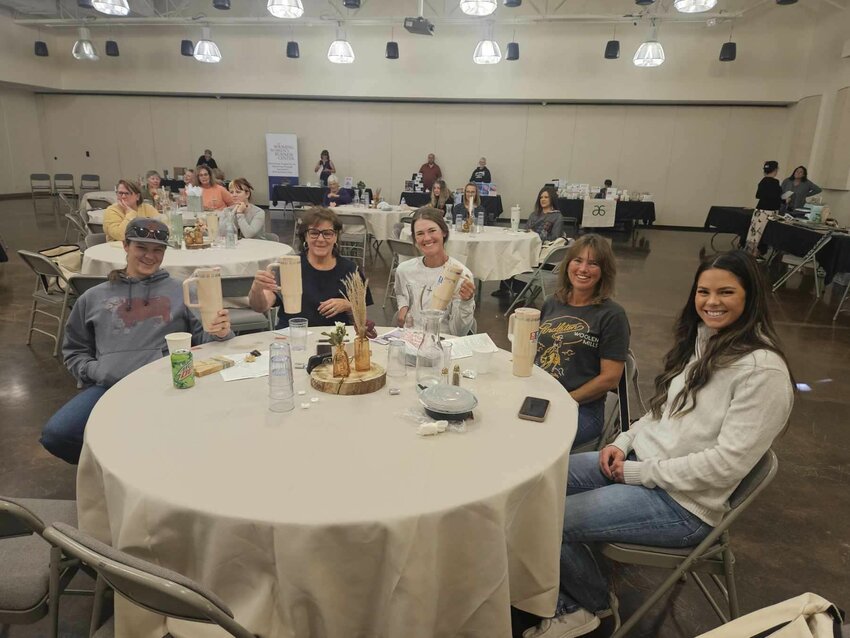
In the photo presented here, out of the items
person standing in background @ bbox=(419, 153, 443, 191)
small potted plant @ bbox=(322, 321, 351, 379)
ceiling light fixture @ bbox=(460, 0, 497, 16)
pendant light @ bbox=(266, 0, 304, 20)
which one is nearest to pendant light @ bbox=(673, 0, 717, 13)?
ceiling light fixture @ bbox=(460, 0, 497, 16)

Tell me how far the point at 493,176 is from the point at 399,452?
1300cm

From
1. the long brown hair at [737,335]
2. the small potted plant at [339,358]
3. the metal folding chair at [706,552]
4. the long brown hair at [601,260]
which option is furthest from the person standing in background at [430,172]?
the metal folding chair at [706,552]

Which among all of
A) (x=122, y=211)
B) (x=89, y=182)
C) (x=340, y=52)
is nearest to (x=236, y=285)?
(x=122, y=211)

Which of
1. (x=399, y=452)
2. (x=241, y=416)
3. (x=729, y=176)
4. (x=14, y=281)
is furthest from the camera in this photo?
(x=729, y=176)

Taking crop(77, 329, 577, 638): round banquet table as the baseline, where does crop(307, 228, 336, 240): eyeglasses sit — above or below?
above

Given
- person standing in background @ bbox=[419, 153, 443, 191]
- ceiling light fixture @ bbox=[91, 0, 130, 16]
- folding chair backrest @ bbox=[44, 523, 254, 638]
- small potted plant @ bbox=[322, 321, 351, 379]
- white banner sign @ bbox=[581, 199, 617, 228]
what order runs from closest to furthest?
folding chair backrest @ bbox=[44, 523, 254, 638] → small potted plant @ bbox=[322, 321, 351, 379] → ceiling light fixture @ bbox=[91, 0, 130, 16] → white banner sign @ bbox=[581, 199, 617, 228] → person standing in background @ bbox=[419, 153, 443, 191]

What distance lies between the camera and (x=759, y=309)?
162cm

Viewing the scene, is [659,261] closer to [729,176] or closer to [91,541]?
[729,176]

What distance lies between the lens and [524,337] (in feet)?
6.27

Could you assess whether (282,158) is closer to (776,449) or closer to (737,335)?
(776,449)

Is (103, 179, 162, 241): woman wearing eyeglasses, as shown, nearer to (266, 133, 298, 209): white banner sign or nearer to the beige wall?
(266, 133, 298, 209): white banner sign

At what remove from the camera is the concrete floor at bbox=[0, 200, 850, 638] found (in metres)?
2.09

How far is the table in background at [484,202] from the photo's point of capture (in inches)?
411

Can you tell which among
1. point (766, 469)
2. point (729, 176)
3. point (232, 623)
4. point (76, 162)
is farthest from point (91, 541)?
point (76, 162)
